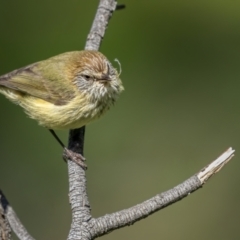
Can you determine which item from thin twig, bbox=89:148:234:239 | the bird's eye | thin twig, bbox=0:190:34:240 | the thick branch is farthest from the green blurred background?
thin twig, bbox=89:148:234:239

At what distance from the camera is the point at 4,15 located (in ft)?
26.1

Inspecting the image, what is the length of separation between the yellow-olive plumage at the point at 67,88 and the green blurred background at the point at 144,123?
1.84 metres

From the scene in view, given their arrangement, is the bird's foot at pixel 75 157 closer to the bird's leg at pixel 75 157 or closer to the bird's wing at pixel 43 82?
the bird's leg at pixel 75 157

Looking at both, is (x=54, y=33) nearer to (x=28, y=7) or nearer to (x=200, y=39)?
(x=28, y=7)

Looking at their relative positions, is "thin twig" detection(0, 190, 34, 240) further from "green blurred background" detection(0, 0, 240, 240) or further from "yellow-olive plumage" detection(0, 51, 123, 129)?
"green blurred background" detection(0, 0, 240, 240)

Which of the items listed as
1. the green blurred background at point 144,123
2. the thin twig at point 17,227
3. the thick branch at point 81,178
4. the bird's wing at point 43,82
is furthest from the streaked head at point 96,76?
the green blurred background at point 144,123

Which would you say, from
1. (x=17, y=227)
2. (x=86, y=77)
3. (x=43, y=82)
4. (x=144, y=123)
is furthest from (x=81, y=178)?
(x=144, y=123)

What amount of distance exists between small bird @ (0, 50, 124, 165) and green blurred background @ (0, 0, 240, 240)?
1845 mm

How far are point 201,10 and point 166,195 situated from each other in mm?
5456

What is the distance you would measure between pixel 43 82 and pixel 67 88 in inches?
7.9

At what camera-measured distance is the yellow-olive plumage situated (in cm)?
452

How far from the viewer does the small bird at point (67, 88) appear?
4520mm

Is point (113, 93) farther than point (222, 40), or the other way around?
point (222, 40)

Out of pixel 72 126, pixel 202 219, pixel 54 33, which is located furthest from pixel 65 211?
pixel 54 33
